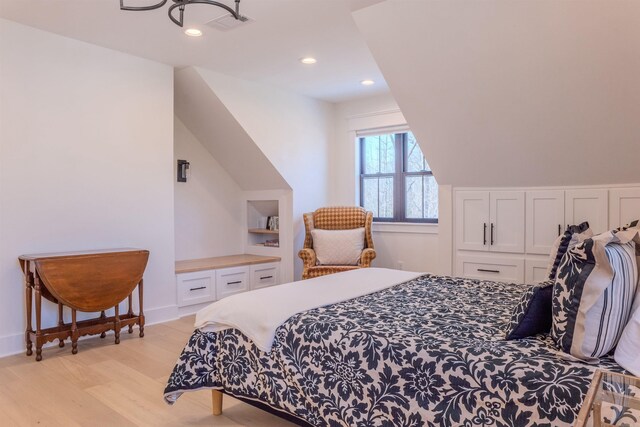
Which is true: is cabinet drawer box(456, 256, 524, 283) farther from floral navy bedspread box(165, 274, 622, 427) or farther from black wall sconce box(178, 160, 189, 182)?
black wall sconce box(178, 160, 189, 182)

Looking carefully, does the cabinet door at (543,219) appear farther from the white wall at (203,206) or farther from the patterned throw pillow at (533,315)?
the white wall at (203,206)

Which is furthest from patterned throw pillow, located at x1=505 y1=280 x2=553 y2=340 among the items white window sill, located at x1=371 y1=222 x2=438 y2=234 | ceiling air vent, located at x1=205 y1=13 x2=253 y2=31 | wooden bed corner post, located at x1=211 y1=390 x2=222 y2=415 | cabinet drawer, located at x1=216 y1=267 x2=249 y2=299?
cabinet drawer, located at x1=216 y1=267 x2=249 y2=299

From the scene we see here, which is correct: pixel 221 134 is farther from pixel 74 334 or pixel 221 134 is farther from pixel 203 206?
pixel 74 334

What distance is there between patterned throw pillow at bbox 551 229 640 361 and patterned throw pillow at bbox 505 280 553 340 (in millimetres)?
142

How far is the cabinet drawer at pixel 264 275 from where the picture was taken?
4879mm

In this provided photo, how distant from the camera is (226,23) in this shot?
122 inches

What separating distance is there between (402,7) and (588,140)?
1598 mm

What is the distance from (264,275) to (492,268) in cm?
238

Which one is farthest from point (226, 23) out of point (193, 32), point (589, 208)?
point (589, 208)

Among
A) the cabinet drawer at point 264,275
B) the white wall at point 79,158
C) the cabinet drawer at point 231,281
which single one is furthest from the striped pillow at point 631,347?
the cabinet drawer at point 264,275

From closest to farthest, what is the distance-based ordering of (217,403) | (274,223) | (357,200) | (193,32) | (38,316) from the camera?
(217,403), (38,316), (193,32), (274,223), (357,200)

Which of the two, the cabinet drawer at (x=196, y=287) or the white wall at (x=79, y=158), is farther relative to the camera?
the cabinet drawer at (x=196, y=287)

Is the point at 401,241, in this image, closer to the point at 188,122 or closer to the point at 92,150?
the point at 188,122

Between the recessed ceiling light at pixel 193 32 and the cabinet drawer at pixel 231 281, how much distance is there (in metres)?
2.24
